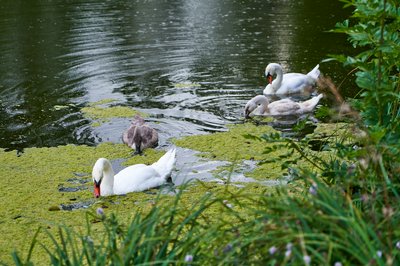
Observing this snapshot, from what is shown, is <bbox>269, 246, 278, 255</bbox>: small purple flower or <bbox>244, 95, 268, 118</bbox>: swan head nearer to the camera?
<bbox>269, 246, 278, 255</bbox>: small purple flower

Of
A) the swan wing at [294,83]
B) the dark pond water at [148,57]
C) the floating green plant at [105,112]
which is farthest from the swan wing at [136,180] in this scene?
the swan wing at [294,83]

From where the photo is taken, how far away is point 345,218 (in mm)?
2996

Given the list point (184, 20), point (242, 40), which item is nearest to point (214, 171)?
point (242, 40)

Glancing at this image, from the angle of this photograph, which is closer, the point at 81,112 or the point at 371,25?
the point at 371,25

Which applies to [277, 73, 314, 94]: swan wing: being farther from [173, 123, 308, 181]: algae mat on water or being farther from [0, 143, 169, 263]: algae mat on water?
[0, 143, 169, 263]: algae mat on water

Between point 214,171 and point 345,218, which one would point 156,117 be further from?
point 345,218

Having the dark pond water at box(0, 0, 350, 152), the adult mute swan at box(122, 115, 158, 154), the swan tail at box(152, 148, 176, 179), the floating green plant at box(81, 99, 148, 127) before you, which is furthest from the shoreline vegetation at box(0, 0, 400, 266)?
the floating green plant at box(81, 99, 148, 127)

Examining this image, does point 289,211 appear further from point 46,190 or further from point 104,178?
point 46,190

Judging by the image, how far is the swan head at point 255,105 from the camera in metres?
9.66

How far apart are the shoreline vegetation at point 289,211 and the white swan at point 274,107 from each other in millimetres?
2473

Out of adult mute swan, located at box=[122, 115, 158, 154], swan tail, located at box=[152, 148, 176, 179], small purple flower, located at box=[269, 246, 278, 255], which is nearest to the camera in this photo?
small purple flower, located at box=[269, 246, 278, 255]

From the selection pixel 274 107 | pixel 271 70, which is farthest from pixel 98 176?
pixel 271 70

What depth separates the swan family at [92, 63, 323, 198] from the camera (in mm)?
7086

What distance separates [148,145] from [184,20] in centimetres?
947
